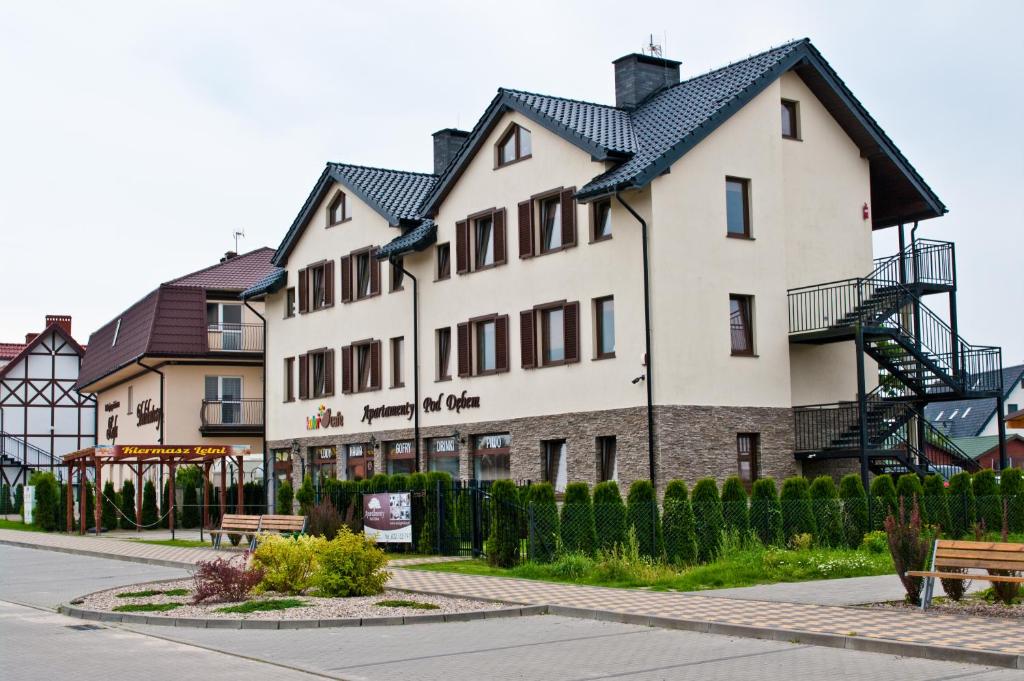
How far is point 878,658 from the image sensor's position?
11.4 m

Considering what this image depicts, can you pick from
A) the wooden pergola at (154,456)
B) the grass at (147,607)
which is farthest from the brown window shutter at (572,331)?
the grass at (147,607)

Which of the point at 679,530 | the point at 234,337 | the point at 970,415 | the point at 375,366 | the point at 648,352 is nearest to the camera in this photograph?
the point at 679,530

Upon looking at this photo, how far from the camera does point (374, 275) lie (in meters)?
37.9

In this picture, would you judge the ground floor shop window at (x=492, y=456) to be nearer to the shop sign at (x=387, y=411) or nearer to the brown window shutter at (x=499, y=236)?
the shop sign at (x=387, y=411)

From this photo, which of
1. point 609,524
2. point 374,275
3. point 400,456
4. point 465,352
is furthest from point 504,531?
point 374,275

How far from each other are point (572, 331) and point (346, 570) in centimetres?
1368

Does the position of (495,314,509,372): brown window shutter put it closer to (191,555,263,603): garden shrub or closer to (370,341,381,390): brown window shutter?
(370,341,381,390): brown window shutter

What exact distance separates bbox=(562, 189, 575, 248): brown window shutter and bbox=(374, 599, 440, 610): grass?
15.1 m

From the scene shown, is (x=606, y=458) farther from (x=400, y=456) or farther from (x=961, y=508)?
(x=400, y=456)

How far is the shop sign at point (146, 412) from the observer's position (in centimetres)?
4853

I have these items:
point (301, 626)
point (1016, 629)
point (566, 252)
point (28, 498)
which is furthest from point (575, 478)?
point (28, 498)

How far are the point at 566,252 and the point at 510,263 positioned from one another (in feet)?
7.58

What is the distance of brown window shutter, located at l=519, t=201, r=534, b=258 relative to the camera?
103ft

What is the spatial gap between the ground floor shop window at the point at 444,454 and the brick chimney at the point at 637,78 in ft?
32.6
